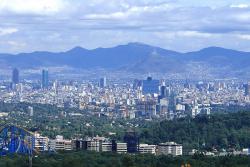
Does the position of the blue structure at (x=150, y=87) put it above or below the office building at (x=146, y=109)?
above

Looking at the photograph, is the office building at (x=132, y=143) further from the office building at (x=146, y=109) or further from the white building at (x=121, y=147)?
the office building at (x=146, y=109)

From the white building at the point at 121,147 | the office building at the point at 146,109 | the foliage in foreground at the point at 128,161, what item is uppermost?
the office building at the point at 146,109

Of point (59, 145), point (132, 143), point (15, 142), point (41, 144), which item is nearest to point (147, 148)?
point (132, 143)

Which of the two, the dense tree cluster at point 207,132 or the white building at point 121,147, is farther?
the dense tree cluster at point 207,132

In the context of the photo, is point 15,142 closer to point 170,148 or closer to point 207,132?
point 170,148

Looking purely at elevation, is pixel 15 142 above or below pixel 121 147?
above

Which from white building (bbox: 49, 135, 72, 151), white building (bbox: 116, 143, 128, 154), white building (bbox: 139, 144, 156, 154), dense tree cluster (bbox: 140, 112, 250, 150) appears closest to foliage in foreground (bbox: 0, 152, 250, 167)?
white building (bbox: 139, 144, 156, 154)

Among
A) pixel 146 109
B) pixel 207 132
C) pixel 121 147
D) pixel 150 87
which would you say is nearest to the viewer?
pixel 121 147

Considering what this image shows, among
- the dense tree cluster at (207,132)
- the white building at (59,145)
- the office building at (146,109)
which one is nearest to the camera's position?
the white building at (59,145)

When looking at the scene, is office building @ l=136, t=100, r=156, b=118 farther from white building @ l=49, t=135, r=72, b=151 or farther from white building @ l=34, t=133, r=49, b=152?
white building @ l=49, t=135, r=72, b=151

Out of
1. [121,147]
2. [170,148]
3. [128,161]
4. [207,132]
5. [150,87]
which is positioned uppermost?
[150,87]

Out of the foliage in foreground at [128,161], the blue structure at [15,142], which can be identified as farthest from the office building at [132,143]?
the foliage in foreground at [128,161]

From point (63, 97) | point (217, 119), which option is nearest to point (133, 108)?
point (63, 97)
